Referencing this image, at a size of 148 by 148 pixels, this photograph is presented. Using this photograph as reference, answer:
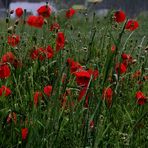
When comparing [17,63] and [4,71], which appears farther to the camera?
[17,63]

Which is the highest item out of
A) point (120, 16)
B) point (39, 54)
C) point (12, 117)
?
point (120, 16)

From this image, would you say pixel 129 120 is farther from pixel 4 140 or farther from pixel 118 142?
pixel 4 140

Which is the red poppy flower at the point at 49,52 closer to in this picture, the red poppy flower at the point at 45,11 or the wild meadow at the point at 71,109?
the wild meadow at the point at 71,109

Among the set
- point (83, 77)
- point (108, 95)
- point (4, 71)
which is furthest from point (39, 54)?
point (83, 77)

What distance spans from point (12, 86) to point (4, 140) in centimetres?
75

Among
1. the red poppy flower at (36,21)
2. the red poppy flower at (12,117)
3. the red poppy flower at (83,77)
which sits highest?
the red poppy flower at (36,21)

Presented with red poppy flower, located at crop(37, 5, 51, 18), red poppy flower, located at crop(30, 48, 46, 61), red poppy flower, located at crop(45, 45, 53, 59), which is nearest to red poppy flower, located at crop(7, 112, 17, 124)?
red poppy flower, located at crop(45, 45, 53, 59)

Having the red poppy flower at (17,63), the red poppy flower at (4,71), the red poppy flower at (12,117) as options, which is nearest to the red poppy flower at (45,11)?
the red poppy flower at (17,63)

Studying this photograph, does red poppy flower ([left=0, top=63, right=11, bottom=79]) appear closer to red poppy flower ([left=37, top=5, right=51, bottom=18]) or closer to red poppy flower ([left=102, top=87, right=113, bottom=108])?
red poppy flower ([left=102, top=87, right=113, bottom=108])

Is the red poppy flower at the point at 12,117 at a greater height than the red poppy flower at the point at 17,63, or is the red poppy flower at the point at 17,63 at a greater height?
the red poppy flower at the point at 17,63

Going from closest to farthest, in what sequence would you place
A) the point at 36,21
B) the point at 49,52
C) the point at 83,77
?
the point at 83,77 < the point at 49,52 < the point at 36,21

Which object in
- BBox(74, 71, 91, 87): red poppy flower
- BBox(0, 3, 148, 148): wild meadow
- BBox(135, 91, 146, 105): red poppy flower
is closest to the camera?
BBox(74, 71, 91, 87): red poppy flower

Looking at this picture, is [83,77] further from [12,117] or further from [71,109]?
[12,117]

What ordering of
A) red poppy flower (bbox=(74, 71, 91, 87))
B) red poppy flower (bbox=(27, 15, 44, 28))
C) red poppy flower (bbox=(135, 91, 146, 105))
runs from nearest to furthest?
red poppy flower (bbox=(74, 71, 91, 87)), red poppy flower (bbox=(135, 91, 146, 105)), red poppy flower (bbox=(27, 15, 44, 28))
